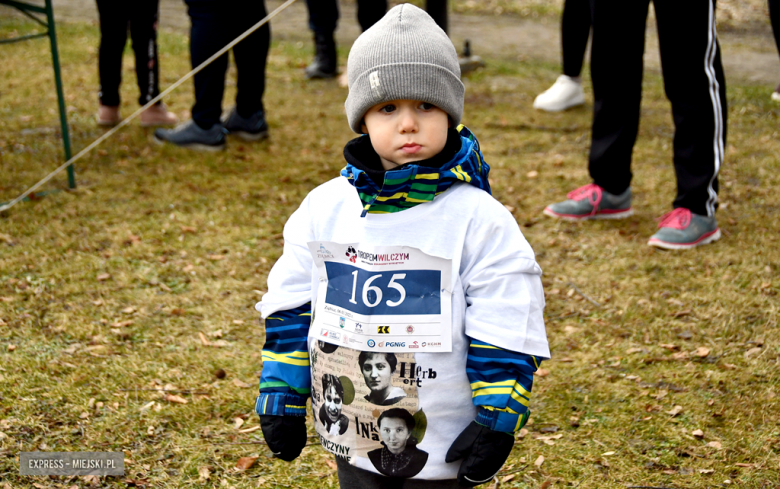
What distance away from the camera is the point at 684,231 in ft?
12.0

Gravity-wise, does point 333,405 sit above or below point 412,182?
below

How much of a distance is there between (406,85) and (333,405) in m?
0.67

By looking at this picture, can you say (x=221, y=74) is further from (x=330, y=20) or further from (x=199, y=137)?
(x=330, y=20)

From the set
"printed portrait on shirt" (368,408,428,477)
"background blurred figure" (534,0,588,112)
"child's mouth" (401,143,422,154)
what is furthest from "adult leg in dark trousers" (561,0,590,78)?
"printed portrait on shirt" (368,408,428,477)

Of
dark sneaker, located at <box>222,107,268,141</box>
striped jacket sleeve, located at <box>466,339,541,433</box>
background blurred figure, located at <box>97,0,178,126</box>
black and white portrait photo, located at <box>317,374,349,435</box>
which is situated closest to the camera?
striped jacket sleeve, located at <box>466,339,541,433</box>

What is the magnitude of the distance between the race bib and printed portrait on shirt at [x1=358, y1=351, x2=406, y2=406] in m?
0.02

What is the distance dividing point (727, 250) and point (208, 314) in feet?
7.92

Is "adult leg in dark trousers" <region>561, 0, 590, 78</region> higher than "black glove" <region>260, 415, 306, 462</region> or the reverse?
the reverse

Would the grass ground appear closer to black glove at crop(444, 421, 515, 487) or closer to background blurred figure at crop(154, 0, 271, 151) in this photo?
background blurred figure at crop(154, 0, 271, 151)

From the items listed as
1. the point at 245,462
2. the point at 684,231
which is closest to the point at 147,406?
the point at 245,462

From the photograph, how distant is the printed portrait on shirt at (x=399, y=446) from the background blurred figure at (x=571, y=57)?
4794 millimetres

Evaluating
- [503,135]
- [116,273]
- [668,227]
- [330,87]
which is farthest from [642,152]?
[116,273]

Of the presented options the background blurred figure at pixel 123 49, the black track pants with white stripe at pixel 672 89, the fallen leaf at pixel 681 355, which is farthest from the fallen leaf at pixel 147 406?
the background blurred figure at pixel 123 49

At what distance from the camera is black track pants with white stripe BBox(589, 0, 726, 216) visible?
343 cm
